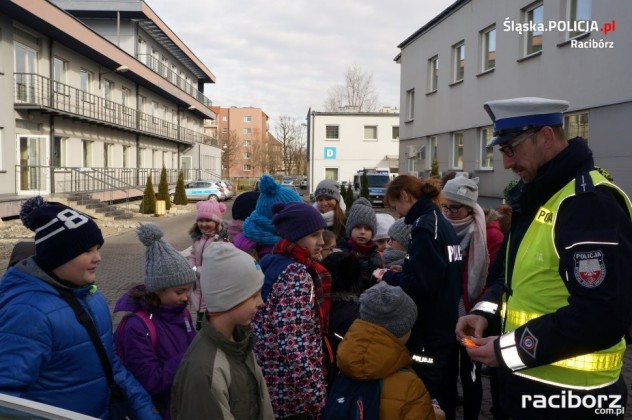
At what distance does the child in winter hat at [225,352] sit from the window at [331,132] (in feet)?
138

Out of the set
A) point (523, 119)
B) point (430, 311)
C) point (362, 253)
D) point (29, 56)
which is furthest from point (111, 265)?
point (29, 56)

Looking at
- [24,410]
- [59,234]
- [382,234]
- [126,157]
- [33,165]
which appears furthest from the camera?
[126,157]

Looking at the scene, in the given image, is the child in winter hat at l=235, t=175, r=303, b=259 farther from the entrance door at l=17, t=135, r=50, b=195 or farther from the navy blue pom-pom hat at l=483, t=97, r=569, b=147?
the entrance door at l=17, t=135, r=50, b=195

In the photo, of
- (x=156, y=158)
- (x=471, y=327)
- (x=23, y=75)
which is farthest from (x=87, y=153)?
(x=471, y=327)

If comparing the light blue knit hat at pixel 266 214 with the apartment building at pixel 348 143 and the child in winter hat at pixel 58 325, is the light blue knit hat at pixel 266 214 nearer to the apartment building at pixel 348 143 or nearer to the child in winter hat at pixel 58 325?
the child in winter hat at pixel 58 325

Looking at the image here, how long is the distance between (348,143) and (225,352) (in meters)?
42.6

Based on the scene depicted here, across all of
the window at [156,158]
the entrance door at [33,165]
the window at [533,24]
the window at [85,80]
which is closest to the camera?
the window at [533,24]

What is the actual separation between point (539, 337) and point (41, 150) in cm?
2530

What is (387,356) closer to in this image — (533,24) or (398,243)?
(398,243)

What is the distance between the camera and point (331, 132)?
1747 inches

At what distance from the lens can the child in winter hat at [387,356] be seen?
2730 millimetres

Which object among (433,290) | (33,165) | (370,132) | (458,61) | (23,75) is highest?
(458,61)

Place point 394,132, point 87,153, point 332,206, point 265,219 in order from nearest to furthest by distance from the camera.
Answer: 1. point 265,219
2. point 332,206
3. point 87,153
4. point 394,132

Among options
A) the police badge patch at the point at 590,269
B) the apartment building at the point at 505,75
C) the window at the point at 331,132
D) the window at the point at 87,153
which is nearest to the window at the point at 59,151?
the window at the point at 87,153
